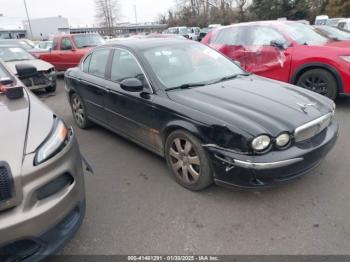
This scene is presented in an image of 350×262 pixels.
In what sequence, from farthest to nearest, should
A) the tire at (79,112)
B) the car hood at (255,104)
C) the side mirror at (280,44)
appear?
the side mirror at (280,44)
the tire at (79,112)
the car hood at (255,104)

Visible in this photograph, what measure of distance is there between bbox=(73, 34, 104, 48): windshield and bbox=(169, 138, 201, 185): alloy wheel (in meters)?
9.19

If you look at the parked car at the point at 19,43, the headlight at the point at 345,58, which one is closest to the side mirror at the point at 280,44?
the headlight at the point at 345,58

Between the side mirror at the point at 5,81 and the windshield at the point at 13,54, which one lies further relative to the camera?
the windshield at the point at 13,54

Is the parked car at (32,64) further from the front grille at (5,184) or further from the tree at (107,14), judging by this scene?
the tree at (107,14)

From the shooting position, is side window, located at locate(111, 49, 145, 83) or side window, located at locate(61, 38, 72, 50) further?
side window, located at locate(61, 38, 72, 50)

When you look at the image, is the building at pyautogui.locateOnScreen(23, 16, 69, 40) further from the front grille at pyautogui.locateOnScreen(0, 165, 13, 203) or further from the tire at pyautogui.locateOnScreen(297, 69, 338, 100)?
the front grille at pyautogui.locateOnScreen(0, 165, 13, 203)

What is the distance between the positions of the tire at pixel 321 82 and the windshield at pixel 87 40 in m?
7.94

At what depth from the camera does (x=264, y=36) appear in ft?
21.7

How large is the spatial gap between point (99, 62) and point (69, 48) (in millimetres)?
7456

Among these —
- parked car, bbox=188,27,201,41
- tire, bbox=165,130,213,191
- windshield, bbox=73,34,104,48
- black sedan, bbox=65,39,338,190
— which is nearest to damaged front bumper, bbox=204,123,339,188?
black sedan, bbox=65,39,338,190

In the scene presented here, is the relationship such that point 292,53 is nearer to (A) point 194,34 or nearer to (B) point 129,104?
(B) point 129,104

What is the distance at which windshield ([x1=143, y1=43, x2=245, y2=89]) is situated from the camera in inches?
141

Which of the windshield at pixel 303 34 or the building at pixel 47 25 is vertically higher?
the windshield at pixel 303 34

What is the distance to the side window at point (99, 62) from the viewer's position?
438 cm
